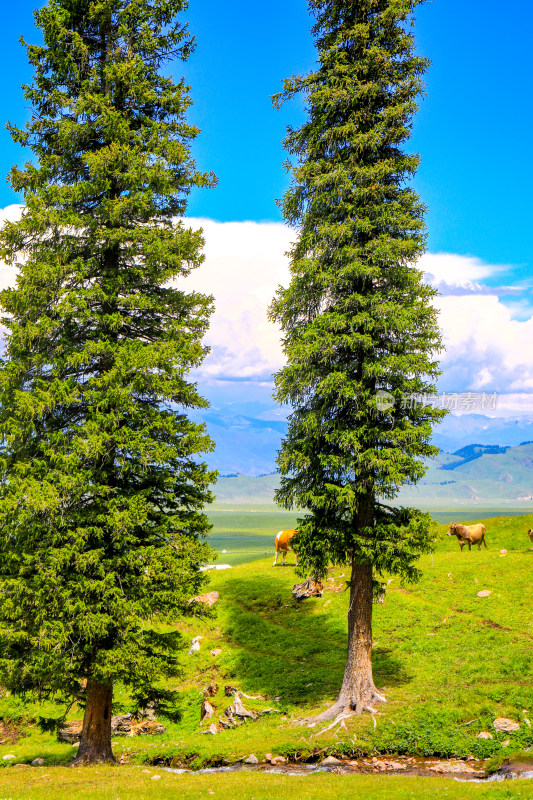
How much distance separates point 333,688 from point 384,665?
2.45 metres

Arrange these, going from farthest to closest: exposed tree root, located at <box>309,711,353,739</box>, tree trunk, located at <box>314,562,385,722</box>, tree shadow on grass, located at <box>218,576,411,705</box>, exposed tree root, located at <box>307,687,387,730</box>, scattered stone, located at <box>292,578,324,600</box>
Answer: scattered stone, located at <box>292,578,324,600</box>
tree shadow on grass, located at <box>218,576,411,705</box>
tree trunk, located at <box>314,562,385,722</box>
exposed tree root, located at <box>307,687,387,730</box>
exposed tree root, located at <box>309,711,353,739</box>

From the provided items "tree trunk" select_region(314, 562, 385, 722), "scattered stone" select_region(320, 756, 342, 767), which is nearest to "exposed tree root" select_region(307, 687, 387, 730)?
"tree trunk" select_region(314, 562, 385, 722)

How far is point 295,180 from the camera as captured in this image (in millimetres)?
23250

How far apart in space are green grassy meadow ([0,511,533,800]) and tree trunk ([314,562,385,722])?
2.42 ft

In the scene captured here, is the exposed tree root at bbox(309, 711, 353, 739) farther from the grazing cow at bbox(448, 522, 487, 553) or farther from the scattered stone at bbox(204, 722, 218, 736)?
the grazing cow at bbox(448, 522, 487, 553)

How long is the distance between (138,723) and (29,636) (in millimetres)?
10320

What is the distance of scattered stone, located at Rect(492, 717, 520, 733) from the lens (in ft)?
59.0

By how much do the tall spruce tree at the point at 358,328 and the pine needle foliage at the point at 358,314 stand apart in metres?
0.05

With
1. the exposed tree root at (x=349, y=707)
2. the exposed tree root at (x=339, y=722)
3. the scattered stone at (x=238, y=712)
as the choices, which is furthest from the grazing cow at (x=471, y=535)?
the exposed tree root at (x=339, y=722)

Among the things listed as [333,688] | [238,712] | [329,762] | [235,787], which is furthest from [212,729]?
→ [235,787]

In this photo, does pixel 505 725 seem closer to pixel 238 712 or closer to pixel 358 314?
pixel 238 712

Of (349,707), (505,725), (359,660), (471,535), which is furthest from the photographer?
(471,535)

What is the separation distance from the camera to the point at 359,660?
20875 mm

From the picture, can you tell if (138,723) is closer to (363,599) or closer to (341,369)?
(363,599)
